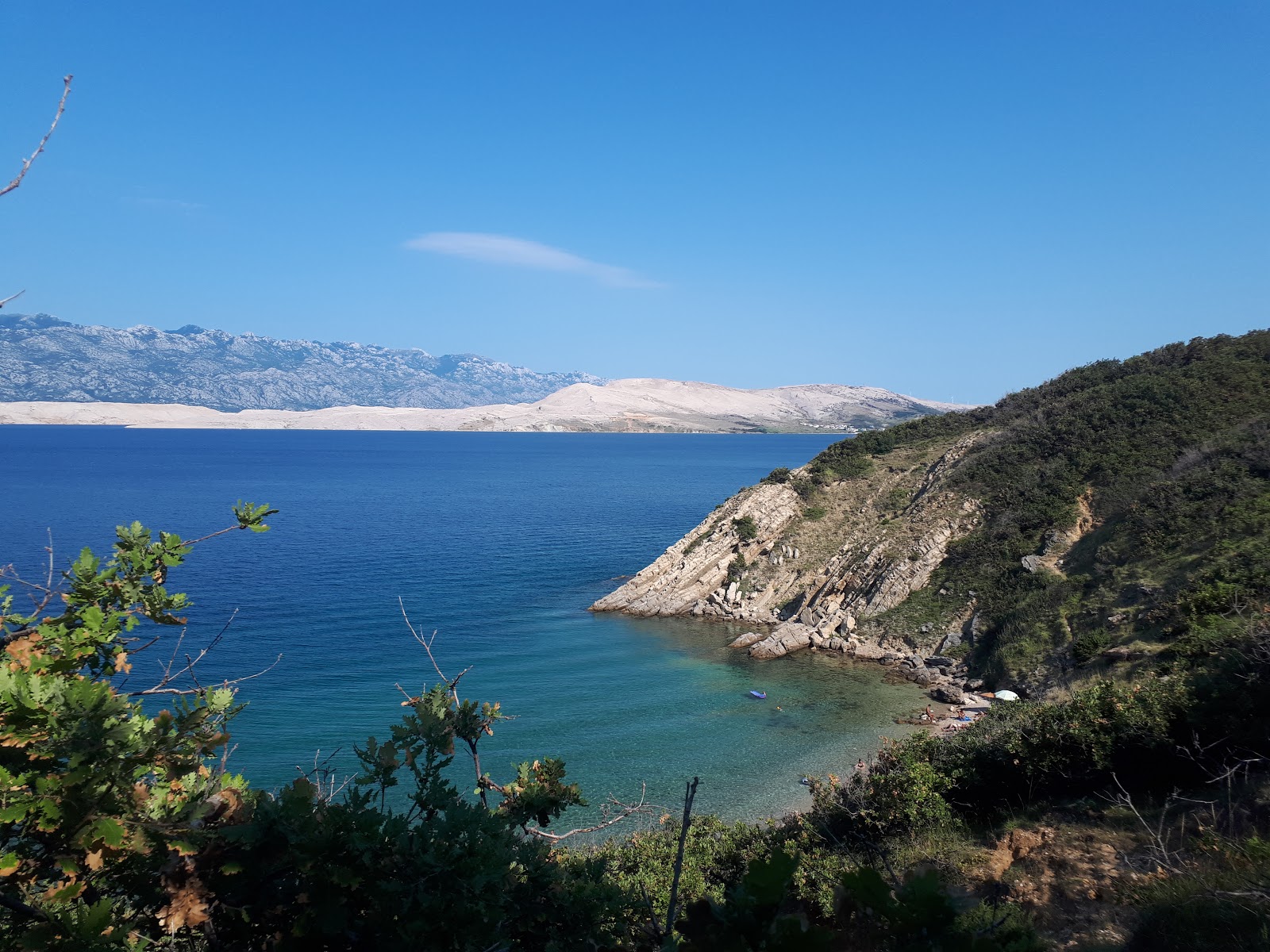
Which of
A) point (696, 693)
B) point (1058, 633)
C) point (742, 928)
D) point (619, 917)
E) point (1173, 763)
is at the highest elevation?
point (742, 928)

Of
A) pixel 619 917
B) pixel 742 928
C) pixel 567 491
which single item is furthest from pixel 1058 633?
pixel 567 491

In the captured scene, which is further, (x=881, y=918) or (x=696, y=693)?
(x=696, y=693)

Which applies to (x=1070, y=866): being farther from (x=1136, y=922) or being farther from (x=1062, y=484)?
(x=1062, y=484)

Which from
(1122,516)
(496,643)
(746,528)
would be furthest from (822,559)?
(496,643)

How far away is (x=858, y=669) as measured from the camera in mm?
37406

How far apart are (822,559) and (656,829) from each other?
29.0 m

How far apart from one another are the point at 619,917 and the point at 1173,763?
1226 centimetres

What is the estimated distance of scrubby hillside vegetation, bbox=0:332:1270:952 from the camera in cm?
457

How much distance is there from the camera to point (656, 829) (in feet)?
70.7

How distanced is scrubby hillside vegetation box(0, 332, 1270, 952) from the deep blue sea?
6435 millimetres

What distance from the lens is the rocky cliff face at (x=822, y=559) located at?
41188 millimetres

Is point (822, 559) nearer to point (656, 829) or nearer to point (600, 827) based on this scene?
point (656, 829)

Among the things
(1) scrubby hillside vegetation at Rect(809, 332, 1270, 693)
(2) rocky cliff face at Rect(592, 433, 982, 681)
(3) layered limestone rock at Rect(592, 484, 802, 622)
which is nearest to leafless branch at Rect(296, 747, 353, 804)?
(1) scrubby hillside vegetation at Rect(809, 332, 1270, 693)

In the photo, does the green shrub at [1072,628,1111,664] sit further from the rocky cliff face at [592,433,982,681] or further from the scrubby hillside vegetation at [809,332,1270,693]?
the rocky cliff face at [592,433,982,681]
